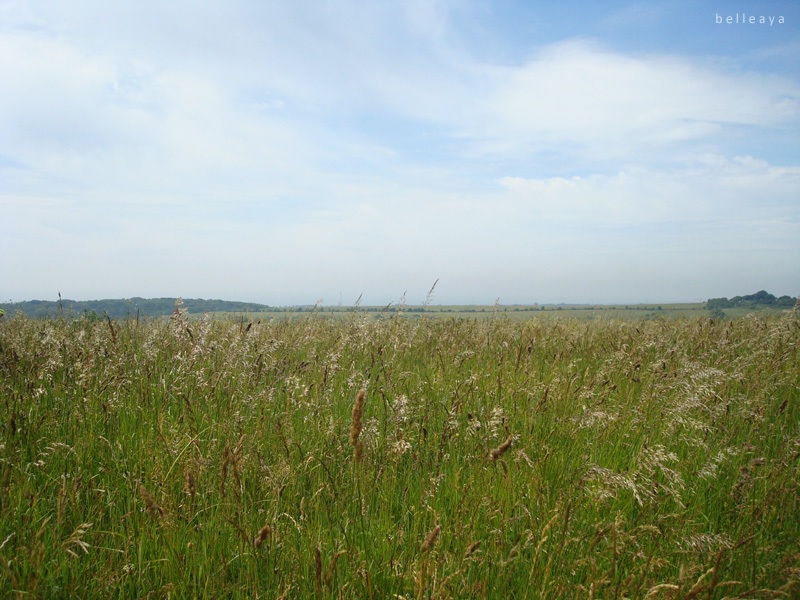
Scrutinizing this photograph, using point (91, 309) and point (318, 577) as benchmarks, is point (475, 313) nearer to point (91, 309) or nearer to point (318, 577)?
point (91, 309)

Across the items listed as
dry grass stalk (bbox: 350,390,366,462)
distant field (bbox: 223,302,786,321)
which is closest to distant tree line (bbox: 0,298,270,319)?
distant field (bbox: 223,302,786,321)

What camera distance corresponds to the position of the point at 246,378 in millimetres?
4379

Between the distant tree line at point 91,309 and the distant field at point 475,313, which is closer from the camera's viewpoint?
the distant tree line at point 91,309

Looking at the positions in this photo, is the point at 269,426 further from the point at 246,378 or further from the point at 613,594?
the point at 613,594

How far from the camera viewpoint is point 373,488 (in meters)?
2.73

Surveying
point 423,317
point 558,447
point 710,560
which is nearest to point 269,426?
point 558,447

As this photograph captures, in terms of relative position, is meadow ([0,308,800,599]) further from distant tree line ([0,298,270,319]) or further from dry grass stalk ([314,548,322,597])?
distant tree line ([0,298,270,319])

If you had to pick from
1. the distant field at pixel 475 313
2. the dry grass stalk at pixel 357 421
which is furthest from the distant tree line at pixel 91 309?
the dry grass stalk at pixel 357 421

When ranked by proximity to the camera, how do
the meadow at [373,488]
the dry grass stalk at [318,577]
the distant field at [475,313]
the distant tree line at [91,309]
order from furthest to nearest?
the distant field at [475,313] < the distant tree line at [91,309] < the meadow at [373,488] < the dry grass stalk at [318,577]

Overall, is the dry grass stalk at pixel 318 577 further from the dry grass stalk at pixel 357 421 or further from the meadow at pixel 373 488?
the dry grass stalk at pixel 357 421

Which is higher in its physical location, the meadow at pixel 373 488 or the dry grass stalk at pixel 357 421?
the dry grass stalk at pixel 357 421

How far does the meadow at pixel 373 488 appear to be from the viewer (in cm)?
206

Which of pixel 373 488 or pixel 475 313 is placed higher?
pixel 475 313

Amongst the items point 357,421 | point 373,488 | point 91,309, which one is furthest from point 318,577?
point 91,309
